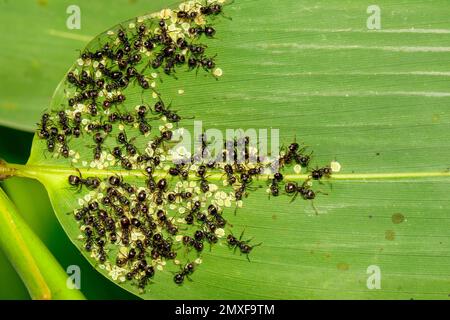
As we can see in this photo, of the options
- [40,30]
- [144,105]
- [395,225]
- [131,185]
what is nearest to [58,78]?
[40,30]

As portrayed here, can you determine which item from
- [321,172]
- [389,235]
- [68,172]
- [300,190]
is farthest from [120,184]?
[389,235]

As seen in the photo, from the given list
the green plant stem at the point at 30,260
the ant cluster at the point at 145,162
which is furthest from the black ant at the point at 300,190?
the green plant stem at the point at 30,260

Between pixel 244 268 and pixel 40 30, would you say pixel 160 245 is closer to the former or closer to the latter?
pixel 244 268

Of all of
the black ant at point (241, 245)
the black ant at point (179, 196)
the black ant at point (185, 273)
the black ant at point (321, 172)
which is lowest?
the black ant at point (185, 273)

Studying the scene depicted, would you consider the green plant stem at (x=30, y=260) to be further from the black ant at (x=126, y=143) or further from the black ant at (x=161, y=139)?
the black ant at (x=161, y=139)

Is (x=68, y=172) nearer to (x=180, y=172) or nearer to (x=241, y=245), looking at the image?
(x=180, y=172)

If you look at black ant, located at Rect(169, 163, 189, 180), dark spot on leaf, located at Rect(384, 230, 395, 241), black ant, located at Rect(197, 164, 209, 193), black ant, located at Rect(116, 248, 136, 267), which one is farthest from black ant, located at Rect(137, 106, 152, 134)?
dark spot on leaf, located at Rect(384, 230, 395, 241)
